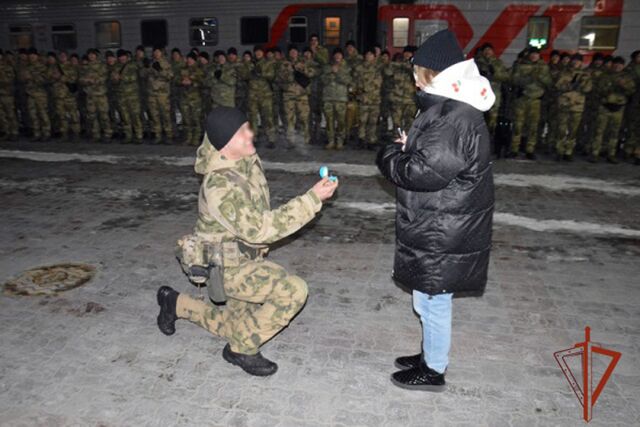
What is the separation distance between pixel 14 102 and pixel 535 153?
1237 cm

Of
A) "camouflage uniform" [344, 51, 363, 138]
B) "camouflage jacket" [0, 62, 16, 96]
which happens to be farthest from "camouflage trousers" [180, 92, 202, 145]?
"camouflage jacket" [0, 62, 16, 96]

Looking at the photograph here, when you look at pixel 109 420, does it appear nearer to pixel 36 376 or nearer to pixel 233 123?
pixel 36 376

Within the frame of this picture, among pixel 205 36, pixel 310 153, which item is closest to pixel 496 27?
pixel 310 153

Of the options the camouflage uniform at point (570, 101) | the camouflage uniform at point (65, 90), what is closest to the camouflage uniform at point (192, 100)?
the camouflage uniform at point (65, 90)

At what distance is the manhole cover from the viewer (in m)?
4.48

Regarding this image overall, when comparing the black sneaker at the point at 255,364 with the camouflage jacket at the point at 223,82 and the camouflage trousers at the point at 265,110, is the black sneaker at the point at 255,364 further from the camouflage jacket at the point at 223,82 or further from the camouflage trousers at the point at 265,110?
the camouflage jacket at the point at 223,82

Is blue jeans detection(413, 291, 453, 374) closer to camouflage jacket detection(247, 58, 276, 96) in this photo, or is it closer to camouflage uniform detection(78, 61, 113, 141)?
camouflage jacket detection(247, 58, 276, 96)

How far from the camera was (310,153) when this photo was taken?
406 inches

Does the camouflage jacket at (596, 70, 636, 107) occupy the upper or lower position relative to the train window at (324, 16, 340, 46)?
lower

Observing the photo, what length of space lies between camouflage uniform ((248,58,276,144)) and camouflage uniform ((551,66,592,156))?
5709 mm

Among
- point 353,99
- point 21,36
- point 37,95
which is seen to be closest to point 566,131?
point 353,99

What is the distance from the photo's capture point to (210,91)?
37.6ft

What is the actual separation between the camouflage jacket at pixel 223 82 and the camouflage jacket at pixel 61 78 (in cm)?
342

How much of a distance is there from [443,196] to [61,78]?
38.3 ft
